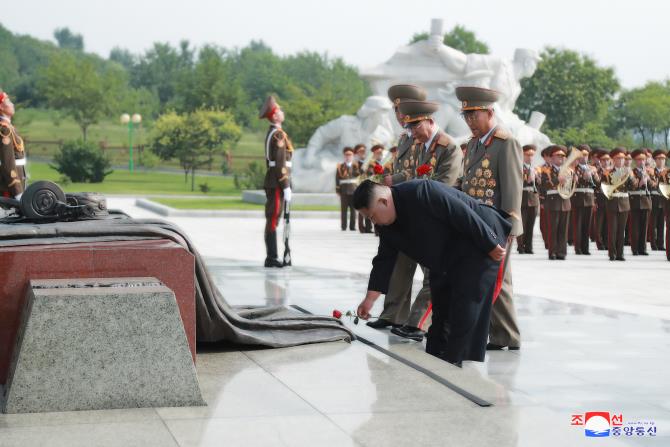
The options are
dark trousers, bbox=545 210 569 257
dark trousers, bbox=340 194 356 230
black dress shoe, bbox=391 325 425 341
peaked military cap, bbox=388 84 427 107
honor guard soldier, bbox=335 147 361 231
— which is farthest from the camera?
honor guard soldier, bbox=335 147 361 231

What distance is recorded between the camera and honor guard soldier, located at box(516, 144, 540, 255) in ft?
53.4

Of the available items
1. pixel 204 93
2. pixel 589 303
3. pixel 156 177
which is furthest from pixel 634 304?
pixel 204 93

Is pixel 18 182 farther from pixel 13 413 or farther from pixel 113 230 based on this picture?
pixel 13 413

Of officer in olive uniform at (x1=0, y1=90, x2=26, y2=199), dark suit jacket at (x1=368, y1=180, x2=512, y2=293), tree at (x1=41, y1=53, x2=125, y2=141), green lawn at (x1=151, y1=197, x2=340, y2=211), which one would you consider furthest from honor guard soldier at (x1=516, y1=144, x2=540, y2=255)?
tree at (x1=41, y1=53, x2=125, y2=141)

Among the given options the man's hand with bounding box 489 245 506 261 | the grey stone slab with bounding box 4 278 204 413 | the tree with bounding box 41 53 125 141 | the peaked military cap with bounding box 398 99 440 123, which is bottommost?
the grey stone slab with bounding box 4 278 204 413

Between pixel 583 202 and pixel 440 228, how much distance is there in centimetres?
1175

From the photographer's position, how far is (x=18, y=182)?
462 inches

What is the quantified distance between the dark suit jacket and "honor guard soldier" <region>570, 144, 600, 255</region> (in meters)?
11.1

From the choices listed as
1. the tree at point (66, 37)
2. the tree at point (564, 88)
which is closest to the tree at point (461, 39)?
the tree at point (564, 88)

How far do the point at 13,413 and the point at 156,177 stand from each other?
47294 millimetres

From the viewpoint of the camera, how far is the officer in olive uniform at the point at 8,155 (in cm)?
1152

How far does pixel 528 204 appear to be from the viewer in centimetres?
1666

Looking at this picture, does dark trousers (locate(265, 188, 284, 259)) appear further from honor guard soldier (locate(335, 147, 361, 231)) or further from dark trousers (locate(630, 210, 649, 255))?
honor guard soldier (locate(335, 147, 361, 231))

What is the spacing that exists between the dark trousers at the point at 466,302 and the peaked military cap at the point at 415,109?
2.17 meters
